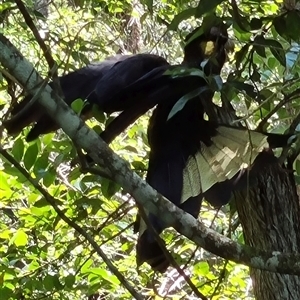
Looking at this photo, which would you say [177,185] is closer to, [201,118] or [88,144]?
[201,118]

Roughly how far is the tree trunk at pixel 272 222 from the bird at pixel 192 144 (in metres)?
0.07

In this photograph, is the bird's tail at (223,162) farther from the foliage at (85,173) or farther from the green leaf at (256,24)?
the green leaf at (256,24)

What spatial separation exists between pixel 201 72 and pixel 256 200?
1.13 feet

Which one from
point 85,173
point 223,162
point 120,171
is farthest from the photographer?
point 223,162

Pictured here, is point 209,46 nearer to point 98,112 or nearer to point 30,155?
point 98,112

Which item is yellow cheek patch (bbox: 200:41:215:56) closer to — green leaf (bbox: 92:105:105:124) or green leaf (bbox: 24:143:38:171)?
green leaf (bbox: 92:105:105:124)

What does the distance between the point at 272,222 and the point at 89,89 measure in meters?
0.43

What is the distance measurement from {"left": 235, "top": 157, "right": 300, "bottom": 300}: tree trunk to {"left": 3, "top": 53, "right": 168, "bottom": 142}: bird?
0.30 meters

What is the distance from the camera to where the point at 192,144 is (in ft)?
3.75

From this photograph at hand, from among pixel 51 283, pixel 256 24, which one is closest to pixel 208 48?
pixel 256 24

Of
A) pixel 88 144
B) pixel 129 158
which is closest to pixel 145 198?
pixel 88 144

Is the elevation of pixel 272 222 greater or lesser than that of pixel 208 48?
lesser

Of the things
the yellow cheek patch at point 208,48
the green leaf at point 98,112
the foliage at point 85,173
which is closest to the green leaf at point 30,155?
the foliage at point 85,173

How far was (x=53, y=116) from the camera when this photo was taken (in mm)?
792
